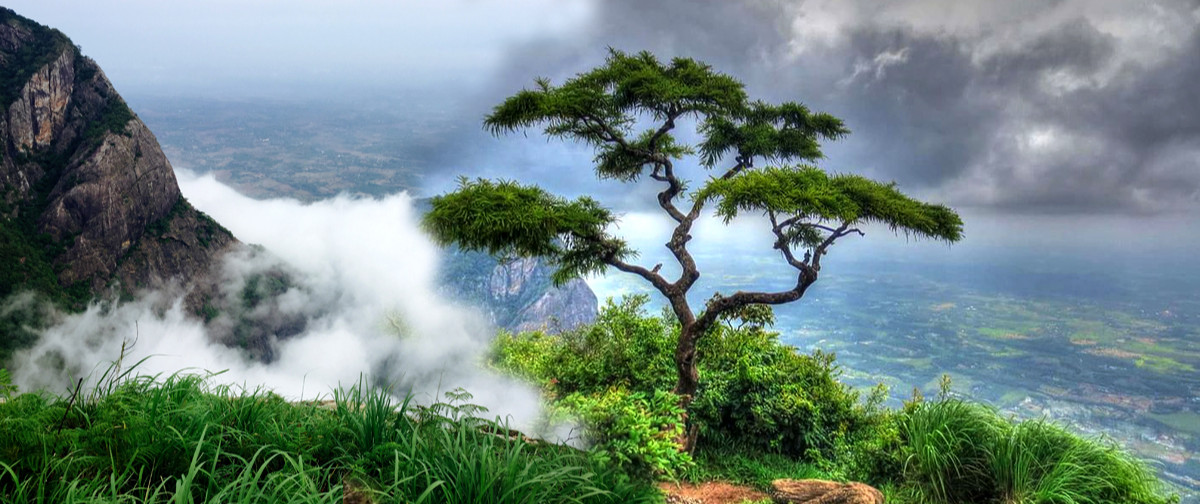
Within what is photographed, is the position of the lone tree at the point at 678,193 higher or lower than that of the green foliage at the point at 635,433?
higher

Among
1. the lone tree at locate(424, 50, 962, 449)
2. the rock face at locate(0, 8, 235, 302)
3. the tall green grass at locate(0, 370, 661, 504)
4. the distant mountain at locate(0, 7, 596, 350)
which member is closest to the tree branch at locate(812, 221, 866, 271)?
the lone tree at locate(424, 50, 962, 449)

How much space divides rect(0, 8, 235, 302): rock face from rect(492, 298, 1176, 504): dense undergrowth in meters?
93.9

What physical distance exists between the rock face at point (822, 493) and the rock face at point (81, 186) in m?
98.1

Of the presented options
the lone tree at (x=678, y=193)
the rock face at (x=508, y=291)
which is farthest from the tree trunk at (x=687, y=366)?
the rock face at (x=508, y=291)

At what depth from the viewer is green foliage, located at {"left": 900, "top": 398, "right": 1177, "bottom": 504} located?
196 inches

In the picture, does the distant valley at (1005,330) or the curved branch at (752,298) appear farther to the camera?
the distant valley at (1005,330)

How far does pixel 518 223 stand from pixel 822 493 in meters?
4.47

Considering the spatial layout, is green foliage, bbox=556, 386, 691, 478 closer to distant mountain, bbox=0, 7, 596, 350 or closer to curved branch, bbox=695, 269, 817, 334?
curved branch, bbox=695, 269, 817, 334

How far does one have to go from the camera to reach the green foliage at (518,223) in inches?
292

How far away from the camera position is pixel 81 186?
84.1 meters

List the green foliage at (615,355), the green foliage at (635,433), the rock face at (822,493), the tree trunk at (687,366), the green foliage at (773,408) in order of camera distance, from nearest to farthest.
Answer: the green foliage at (635,433) < the rock face at (822,493) < the tree trunk at (687,366) < the green foliage at (773,408) < the green foliage at (615,355)

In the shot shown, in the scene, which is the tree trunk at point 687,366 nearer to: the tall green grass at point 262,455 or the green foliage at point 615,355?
the green foliage at point 615,355

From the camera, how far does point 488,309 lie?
344ft

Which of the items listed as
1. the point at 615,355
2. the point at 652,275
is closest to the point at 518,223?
the point at 652,275
